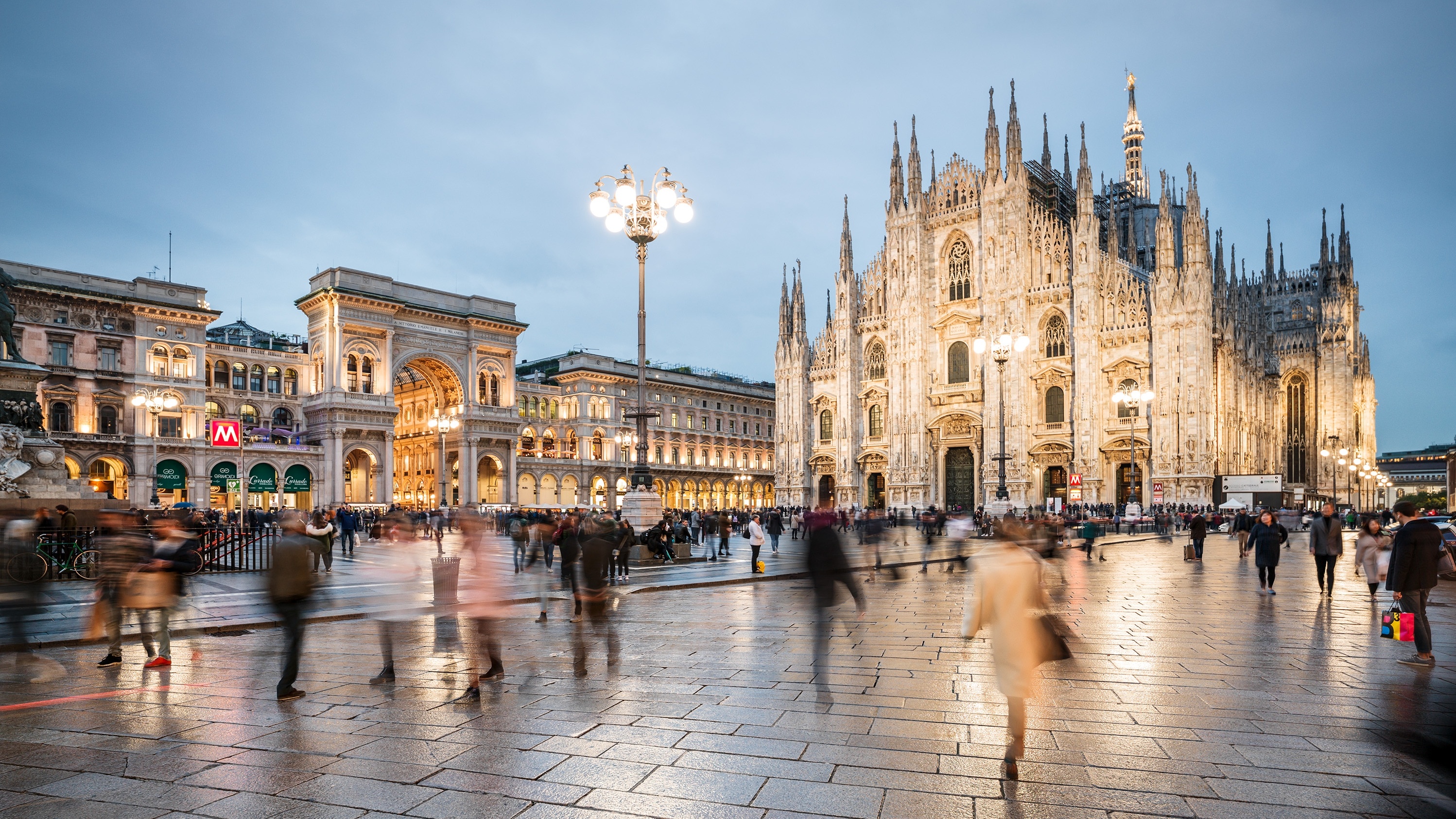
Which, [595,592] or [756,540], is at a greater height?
[595,592]

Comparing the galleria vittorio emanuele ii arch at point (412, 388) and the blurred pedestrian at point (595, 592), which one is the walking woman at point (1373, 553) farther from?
the galleria vittorio emanuele ii arch at point (412, 388)

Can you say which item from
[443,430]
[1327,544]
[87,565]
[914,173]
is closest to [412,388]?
[443,430]

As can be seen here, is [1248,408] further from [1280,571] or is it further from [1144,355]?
[1280,571]

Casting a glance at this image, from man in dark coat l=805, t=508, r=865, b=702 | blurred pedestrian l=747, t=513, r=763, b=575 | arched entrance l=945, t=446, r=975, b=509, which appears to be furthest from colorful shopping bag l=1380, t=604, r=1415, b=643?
arched entrance l=945, t=446, r=975, b=509

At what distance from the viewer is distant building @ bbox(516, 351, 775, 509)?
224 feet

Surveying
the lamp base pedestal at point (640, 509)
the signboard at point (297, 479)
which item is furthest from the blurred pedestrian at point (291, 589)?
the signboard at point (297, 479)

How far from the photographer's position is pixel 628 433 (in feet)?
206

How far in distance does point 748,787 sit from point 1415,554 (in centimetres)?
764

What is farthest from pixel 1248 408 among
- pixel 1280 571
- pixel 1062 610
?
pixel 1062 610

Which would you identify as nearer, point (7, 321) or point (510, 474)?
point (7, 321)

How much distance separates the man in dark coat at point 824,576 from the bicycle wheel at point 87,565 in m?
14.9

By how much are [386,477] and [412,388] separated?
43.1 ft

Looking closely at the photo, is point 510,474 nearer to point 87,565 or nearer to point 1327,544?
point 87,565

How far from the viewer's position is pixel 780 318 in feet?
194
